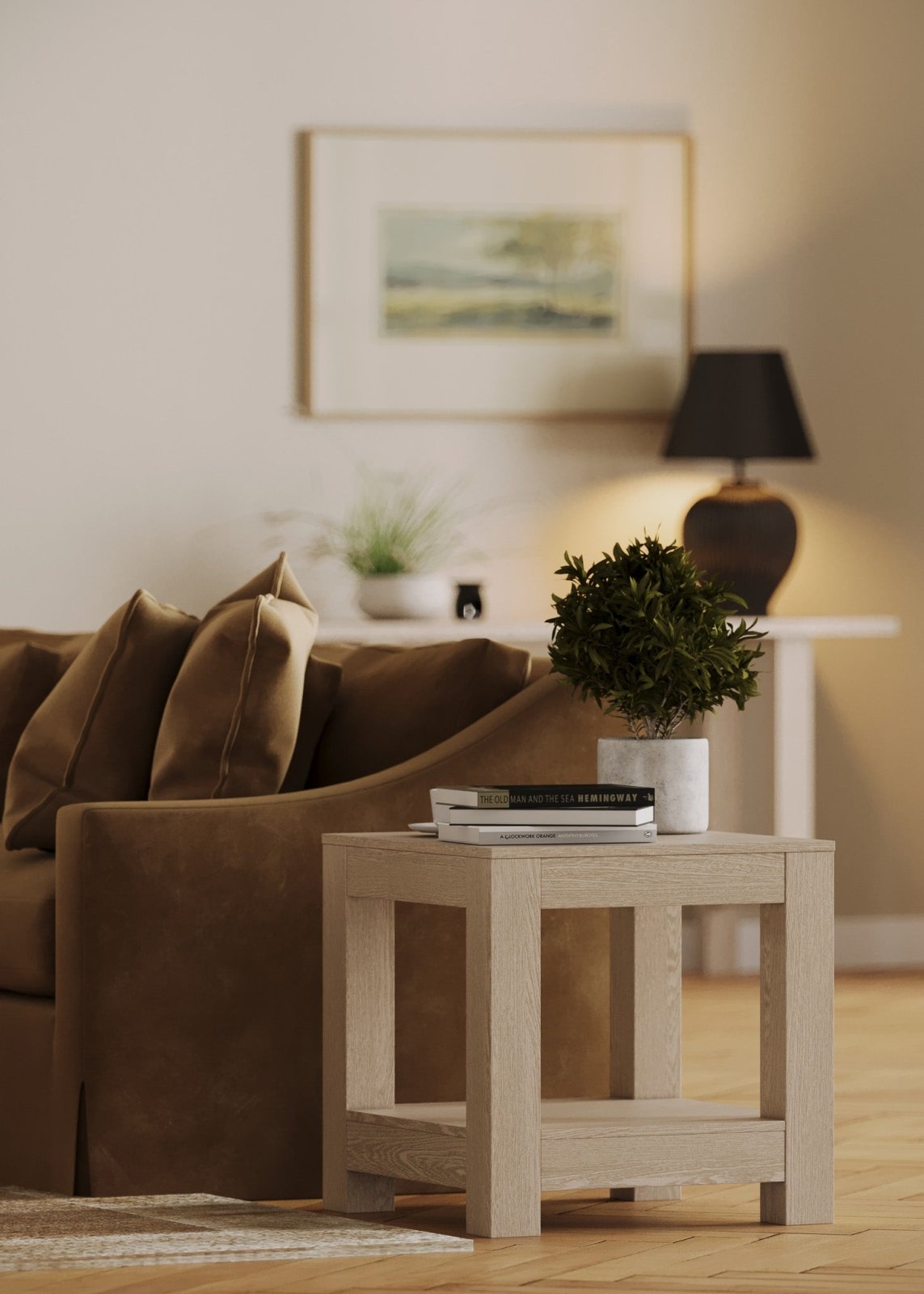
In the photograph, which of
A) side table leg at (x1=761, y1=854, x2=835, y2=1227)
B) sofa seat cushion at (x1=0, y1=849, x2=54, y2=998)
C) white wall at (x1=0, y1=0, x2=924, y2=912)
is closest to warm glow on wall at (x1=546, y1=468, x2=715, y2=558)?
white wall at (x1=0, y1=0, x2=924, y2=912)

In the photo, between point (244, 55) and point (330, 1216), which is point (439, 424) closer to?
point (244, 55)

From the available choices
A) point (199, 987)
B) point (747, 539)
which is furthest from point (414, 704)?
point (747, 539)

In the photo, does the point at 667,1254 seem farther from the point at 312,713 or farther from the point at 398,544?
the point at 398,544

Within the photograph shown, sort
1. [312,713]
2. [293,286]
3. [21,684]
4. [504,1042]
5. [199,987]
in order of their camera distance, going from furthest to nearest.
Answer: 1. [293,286]
2. [21,684]
3. [312,713]
4. [199,987]
5. [504,1042]

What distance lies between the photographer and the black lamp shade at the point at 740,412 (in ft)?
18.5

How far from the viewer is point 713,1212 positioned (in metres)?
3.07

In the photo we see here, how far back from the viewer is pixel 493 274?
589cm

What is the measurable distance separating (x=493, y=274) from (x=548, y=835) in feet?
10.8

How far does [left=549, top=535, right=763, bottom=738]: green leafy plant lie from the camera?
117 inches

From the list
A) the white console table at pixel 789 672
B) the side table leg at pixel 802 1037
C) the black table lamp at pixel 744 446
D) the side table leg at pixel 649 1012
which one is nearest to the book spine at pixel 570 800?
the side table leg at pixel 802 1037

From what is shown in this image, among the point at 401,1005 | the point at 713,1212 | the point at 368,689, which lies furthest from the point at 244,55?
the point at 713,1212

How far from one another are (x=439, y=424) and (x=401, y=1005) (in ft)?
9.51

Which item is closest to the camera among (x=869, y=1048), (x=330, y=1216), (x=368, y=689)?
(x=330, y=1216)

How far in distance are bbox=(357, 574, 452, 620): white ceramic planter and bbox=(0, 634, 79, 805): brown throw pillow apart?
163 cm
